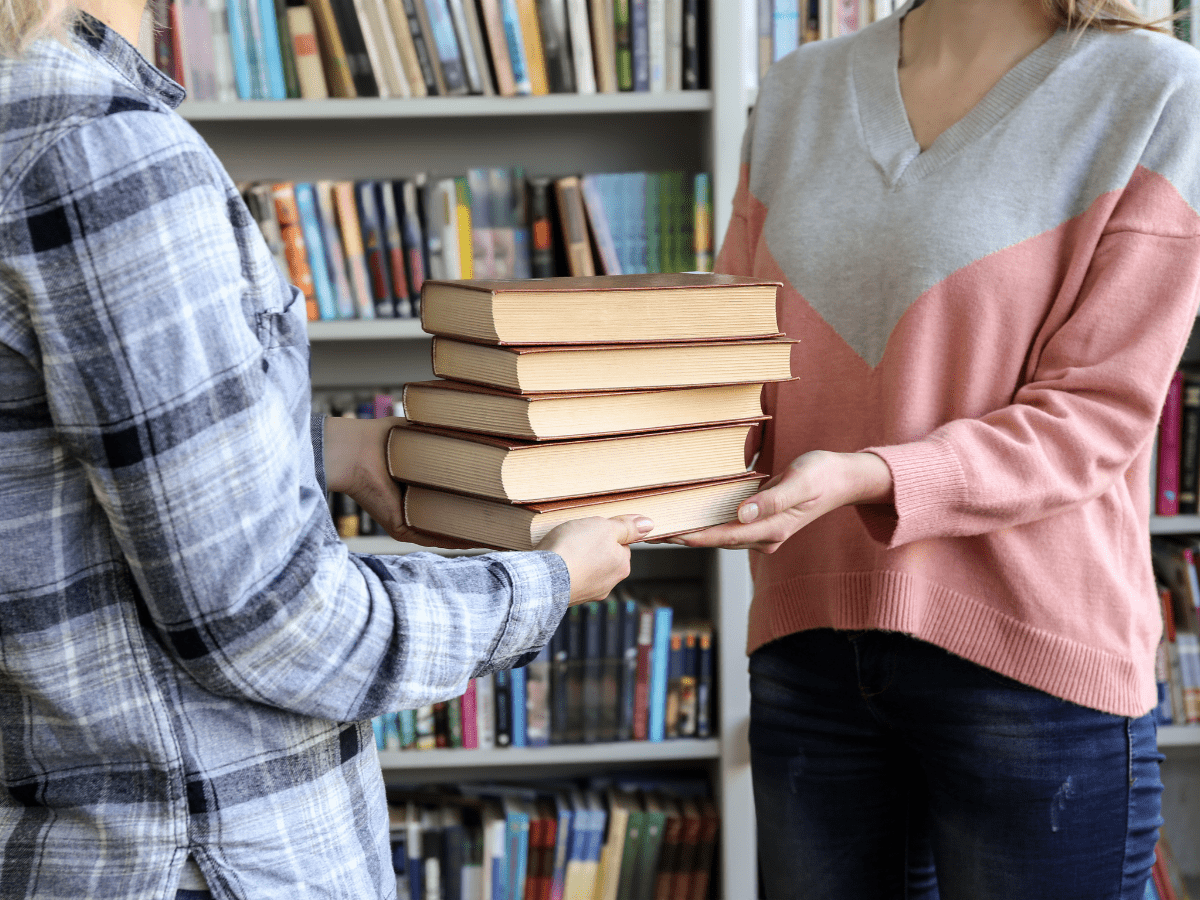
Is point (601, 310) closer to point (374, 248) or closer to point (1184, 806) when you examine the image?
point (374, 248)

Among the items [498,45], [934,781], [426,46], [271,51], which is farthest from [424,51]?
[934,781]

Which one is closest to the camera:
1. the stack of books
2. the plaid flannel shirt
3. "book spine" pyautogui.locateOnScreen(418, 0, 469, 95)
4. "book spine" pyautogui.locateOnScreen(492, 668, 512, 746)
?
the plaid flannel shirt

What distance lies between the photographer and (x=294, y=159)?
6.01 ft

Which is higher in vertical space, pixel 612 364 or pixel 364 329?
pixel 612 364

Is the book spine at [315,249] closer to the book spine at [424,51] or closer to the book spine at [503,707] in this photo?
the book spine at [424,51]

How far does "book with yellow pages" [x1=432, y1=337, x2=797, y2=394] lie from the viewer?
0.71 meters

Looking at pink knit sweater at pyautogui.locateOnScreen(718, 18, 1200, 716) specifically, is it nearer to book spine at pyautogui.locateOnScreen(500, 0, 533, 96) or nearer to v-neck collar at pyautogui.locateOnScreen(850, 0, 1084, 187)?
v-neck collar at pyautogui.locateOnScreen(850, 0, 1084, 187)

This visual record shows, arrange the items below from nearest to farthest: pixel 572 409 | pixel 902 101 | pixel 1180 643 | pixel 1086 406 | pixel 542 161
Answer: pixel 572 409 → pixel 1086 406 → pixel 902 101 → pixel 1180 643 → pixel 542 161

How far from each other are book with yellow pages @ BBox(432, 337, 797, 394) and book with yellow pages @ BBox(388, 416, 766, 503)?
4cm

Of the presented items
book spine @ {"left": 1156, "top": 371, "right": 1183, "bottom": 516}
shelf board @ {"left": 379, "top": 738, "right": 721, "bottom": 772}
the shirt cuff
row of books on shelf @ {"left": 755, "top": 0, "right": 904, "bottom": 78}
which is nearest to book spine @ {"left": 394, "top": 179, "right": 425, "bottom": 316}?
row of books on shelf @ {"left": 755, "top": 0, "right": 904, "bottom": 78}

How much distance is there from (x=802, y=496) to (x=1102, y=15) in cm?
50

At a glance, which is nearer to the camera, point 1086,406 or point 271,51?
point 1086,406

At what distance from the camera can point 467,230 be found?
1626mm

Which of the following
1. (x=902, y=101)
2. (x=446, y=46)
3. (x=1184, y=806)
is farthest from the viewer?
(x=1184, y=806)
